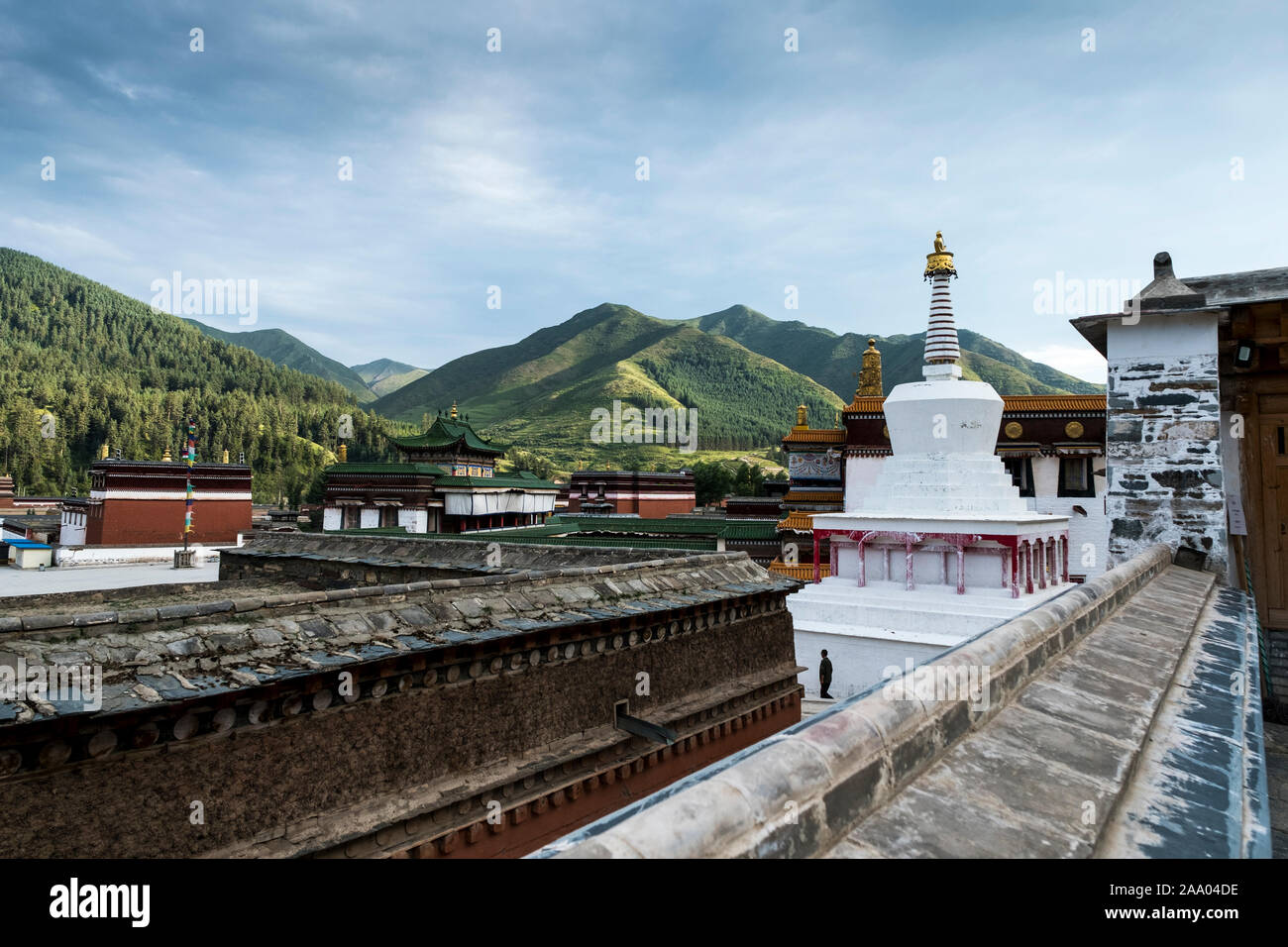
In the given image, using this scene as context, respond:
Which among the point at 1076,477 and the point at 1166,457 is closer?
the point at 1166,457

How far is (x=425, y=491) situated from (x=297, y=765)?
35.0m

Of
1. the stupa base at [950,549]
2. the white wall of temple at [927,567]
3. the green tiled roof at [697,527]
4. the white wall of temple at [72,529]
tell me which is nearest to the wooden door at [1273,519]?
the stupa base at [950,549]

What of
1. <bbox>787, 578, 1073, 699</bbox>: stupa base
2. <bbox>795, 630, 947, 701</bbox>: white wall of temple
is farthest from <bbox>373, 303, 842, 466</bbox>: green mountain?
<bbox>795, 630, 947, 701</bbox>: white wall of temple

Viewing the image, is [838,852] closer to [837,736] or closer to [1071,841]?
[837,736]

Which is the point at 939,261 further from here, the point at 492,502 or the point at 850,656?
the point at 492,502

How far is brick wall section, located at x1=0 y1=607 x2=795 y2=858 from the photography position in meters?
3.97

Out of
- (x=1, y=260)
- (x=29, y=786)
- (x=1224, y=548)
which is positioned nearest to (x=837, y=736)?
(x=29, y=786)

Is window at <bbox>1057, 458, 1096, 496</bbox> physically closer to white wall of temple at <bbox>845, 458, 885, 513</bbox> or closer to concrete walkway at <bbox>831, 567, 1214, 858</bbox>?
white wall of temple at <bbox>845, 458, 885, 513</bbox>

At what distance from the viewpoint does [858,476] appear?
25.8 m

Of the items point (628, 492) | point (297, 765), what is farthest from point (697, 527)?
point (628, 492)

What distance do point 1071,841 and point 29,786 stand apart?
481 centimetres

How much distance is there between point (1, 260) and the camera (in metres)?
175

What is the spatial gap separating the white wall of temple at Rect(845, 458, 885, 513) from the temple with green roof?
21.9 metres

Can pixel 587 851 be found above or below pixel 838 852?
above
